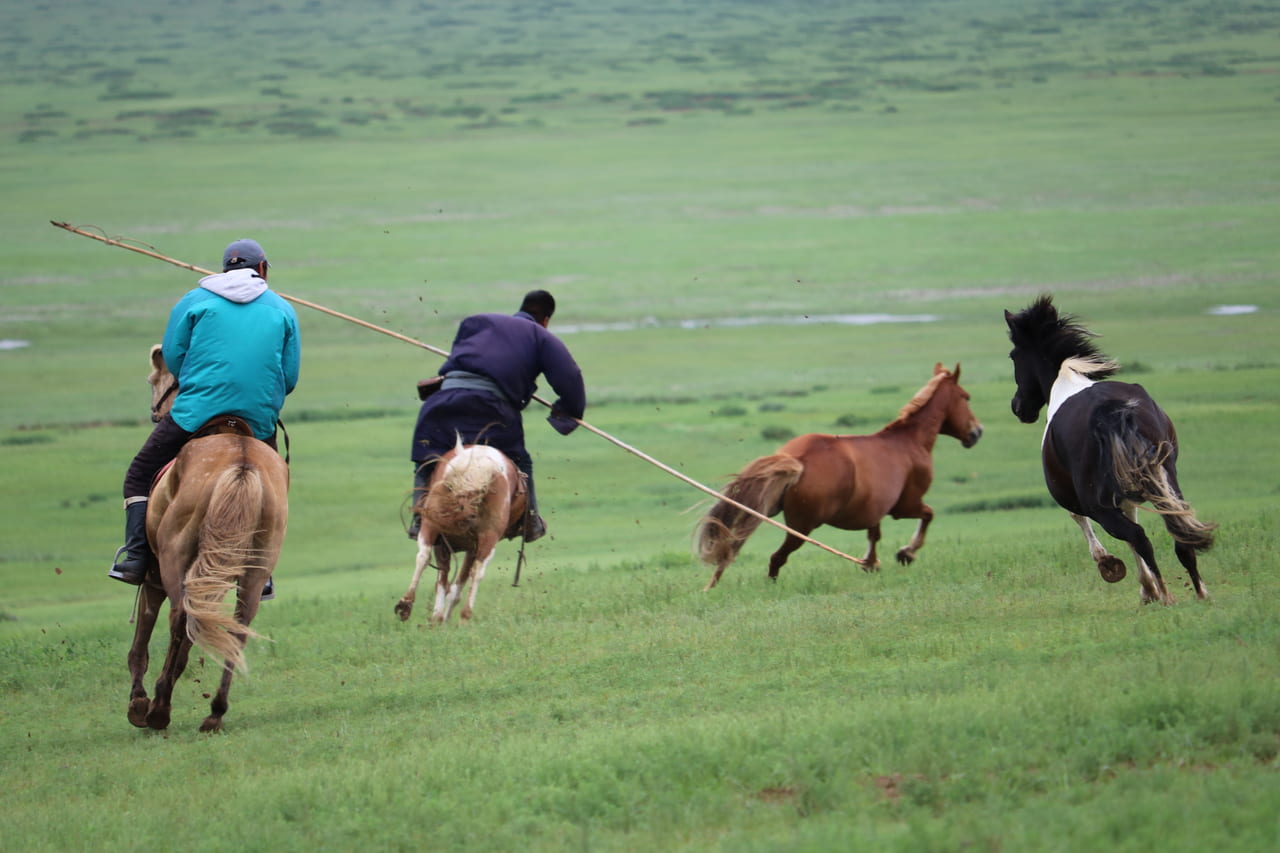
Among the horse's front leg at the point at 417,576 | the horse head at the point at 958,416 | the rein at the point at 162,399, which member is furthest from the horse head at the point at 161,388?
the horse head at the point at 958,416

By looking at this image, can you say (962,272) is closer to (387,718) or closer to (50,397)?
(50,397)

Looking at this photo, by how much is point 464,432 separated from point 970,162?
46918mm

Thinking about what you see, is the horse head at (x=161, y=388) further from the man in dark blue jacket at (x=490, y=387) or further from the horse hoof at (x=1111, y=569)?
the horse hoof at (x=1111, y=569)

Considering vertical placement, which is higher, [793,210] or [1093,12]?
[1093,12]

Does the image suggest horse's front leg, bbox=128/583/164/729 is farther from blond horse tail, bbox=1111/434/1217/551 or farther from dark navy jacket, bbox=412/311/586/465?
blond horse tail, bbox=1111/434/1217/551

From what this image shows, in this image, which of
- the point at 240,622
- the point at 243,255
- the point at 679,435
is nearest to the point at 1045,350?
the point at 243,255

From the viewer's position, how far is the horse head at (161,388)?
355 inches

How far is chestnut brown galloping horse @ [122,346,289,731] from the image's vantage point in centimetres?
793

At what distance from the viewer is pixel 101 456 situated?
A: 22.3 metres

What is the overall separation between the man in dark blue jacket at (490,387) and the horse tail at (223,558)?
2.94 m

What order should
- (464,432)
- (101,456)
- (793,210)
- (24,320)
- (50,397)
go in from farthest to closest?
1. (793,210)
2. (24,320)
3. (50,397)
4. (101,456)
5. (464,432)

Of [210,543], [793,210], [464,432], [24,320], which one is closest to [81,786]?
[210,543]

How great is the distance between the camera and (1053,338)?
962cm

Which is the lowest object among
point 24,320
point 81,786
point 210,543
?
point 24,320
